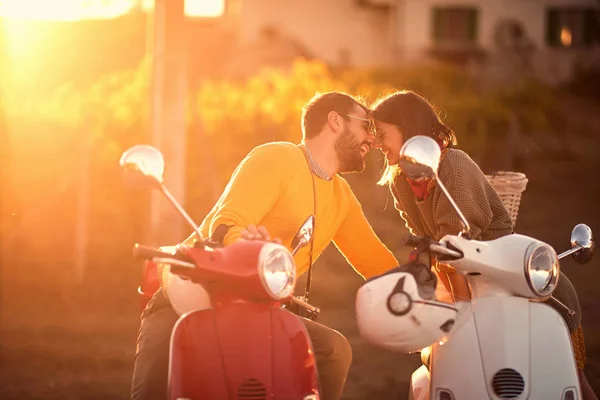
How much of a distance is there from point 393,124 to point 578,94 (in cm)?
2717

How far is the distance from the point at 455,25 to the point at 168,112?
83.9 feet

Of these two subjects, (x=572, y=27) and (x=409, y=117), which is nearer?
(x=409, y=117)

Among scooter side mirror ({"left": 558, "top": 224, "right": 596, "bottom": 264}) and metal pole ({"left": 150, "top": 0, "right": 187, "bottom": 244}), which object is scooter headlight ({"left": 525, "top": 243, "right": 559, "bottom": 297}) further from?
metal pole ({"left": 150, "top": 0, "right": 187, "bottom": 244})

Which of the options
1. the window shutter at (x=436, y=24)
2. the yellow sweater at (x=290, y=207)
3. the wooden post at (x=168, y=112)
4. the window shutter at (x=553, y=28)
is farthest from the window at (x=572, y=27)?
the yellow sweater at (x=290, y=207)

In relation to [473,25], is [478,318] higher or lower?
lower

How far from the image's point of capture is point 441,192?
423cm

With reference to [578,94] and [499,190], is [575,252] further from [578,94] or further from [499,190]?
[578,94]

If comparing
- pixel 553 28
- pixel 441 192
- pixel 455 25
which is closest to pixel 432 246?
pixel 441 192

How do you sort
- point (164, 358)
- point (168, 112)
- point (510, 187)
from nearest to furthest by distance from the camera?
point (164, 358) → point (510, 187) → point (168, 112)

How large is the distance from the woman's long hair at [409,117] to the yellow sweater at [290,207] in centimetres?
28

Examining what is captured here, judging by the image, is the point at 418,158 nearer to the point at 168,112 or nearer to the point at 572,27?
the point at 168,112

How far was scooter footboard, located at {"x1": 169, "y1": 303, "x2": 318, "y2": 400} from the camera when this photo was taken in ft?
11.5

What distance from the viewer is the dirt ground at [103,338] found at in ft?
22.1

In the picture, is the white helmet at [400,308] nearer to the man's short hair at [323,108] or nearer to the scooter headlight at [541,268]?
the scooter headlight at [541,268]
